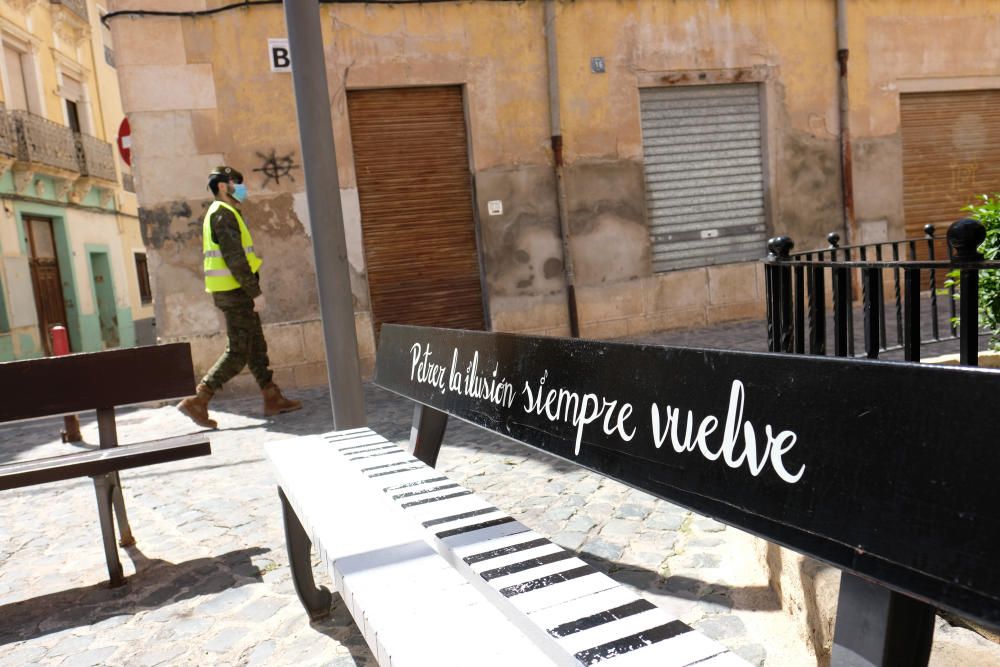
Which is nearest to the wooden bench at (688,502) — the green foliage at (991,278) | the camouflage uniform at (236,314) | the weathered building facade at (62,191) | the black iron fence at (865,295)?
the black iron fence at (865,295)

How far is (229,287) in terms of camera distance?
263 inches

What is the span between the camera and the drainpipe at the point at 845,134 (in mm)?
10445

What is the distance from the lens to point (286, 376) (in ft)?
28.0

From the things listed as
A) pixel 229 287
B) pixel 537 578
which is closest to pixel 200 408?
pixel 229 287

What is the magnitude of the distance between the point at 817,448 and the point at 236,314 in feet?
20.2

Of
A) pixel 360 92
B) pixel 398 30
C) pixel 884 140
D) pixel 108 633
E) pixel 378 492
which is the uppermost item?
pixel 398 30

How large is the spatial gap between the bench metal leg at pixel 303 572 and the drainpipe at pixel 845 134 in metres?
9.65

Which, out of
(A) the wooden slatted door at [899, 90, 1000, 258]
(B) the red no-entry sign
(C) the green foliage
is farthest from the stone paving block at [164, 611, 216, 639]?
(A) the wooden slatted door at [899, 90, 1000, 258]

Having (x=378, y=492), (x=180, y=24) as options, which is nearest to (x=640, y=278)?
(x=180, y=24)

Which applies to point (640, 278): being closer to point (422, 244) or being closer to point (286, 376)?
point (422, 244)

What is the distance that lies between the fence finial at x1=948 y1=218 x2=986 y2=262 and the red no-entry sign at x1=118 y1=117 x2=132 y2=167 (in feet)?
25.7

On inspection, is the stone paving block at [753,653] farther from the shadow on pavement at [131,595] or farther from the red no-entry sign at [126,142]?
the red no-entry sign at [126,142]

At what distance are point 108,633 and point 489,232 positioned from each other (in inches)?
271

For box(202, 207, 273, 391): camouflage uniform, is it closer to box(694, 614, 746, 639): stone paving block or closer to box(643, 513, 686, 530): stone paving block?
box(643, 513, 686, 530): stone paving block
